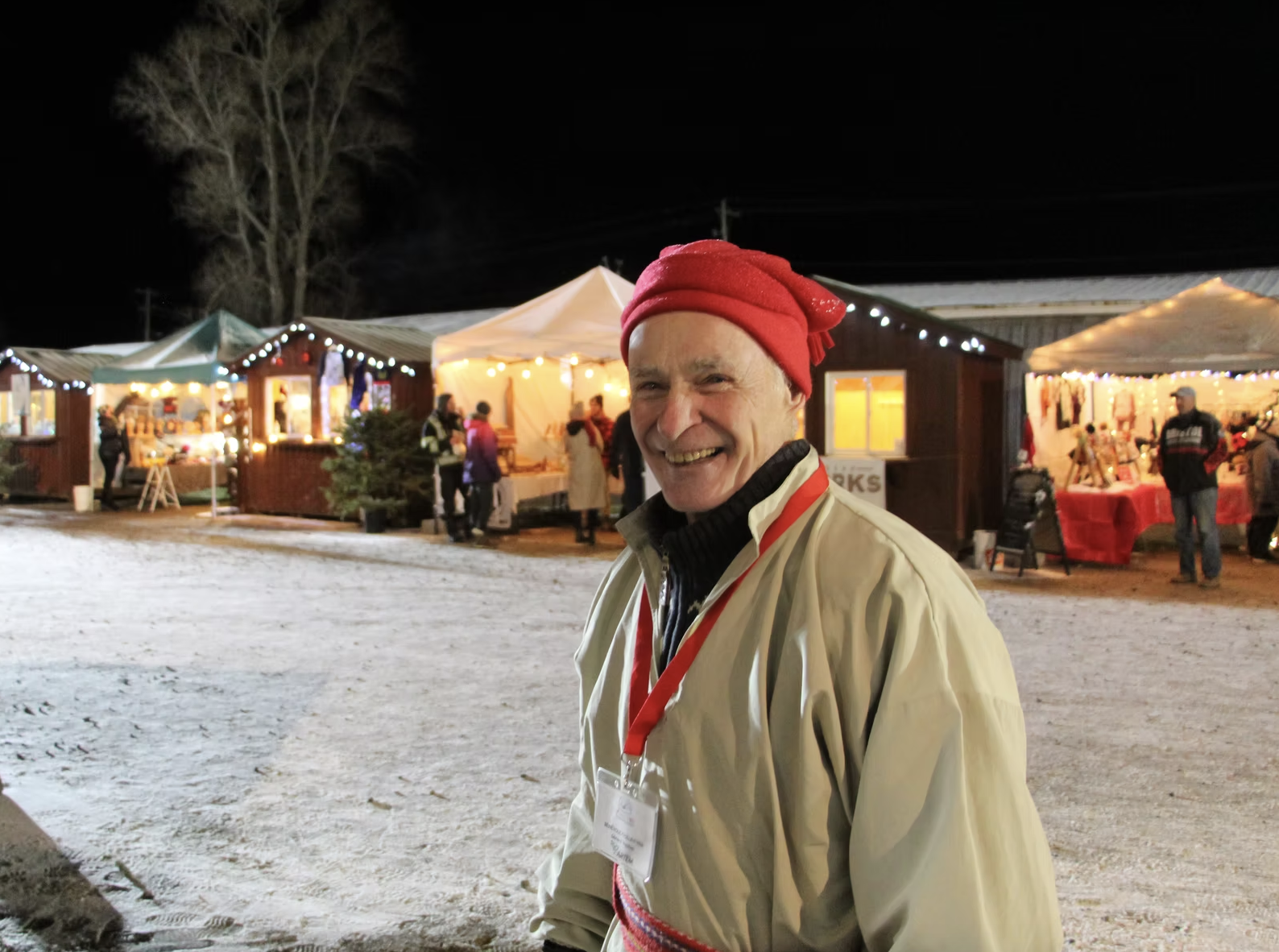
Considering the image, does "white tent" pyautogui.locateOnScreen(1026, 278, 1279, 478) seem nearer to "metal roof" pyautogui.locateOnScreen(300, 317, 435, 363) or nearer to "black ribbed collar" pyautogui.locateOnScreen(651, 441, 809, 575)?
"metal roof" pyautogui.locateOnScreen(300, 317, 435, 363)

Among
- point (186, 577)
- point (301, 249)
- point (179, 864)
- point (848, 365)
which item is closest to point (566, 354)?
point (848, 365)

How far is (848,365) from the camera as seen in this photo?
12531mm

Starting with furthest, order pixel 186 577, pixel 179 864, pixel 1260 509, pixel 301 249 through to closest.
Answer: pixel 301 249, pixel 1260 509, pixel 186 577, pixel 179 864

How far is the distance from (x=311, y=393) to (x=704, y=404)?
1718cm

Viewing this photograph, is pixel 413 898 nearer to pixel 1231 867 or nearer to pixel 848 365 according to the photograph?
pixel 1231 867

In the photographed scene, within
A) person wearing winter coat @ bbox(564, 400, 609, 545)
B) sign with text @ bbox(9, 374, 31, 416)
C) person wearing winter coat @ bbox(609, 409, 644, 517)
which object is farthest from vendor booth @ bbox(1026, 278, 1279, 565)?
sign with text @ bbox(9, 374, 31, 416)

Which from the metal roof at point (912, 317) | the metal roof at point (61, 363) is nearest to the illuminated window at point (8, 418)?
the metal roof at point (61, 363)

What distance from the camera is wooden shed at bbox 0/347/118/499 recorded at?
861 inches

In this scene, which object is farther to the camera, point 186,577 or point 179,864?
point 186,577

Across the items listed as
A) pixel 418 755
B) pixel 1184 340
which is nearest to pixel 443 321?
pixel 1184 340

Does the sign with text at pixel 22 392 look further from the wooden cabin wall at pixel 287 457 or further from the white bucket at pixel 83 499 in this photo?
the wooden cabin wall at pixel 287 457

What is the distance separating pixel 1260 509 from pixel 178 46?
1089 inches

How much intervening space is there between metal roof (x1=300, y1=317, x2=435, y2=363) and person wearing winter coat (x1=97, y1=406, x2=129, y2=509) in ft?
16.9

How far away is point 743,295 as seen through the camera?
157cm
